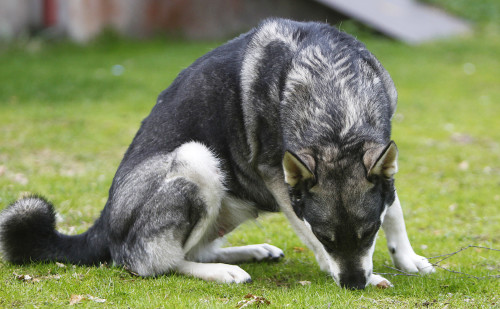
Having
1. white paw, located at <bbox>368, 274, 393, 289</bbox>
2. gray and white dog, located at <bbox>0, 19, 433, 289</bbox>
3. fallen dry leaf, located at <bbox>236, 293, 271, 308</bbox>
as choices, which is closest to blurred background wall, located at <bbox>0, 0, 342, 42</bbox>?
gray and white dog, located at <bbox>0, 19, 433, 289</bbox>

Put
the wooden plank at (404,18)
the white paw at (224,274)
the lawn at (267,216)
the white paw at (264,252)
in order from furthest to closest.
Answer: the wooden plank at (404,18)
the white paw at (264,252)
the white paw at (224,274)
the lawn at (267,216)

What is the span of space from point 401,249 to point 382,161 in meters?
1.34

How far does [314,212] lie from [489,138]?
25.1 feet

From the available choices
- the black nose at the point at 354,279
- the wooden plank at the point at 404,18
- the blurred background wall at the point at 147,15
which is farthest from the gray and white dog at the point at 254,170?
the wooden plank at the point at 404,18

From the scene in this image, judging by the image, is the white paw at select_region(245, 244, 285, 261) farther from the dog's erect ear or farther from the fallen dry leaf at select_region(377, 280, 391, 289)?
the dog's erect ear

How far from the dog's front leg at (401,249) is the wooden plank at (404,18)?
48.6ft

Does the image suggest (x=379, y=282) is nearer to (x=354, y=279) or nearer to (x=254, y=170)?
(x=354, y=279)

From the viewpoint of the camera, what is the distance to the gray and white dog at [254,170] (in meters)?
4.60

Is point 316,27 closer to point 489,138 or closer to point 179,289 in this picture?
point 179,289

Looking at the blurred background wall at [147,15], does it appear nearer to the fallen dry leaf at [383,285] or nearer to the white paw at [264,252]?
the white paw at [264,252]

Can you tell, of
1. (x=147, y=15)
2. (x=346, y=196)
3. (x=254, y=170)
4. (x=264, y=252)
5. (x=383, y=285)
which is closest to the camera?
(x=346, y=196)

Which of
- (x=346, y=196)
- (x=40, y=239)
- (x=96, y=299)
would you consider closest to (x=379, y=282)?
(x=346, y=196)

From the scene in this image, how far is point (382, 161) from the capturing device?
14.4 ft

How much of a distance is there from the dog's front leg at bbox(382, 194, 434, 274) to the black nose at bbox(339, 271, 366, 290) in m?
0.81
